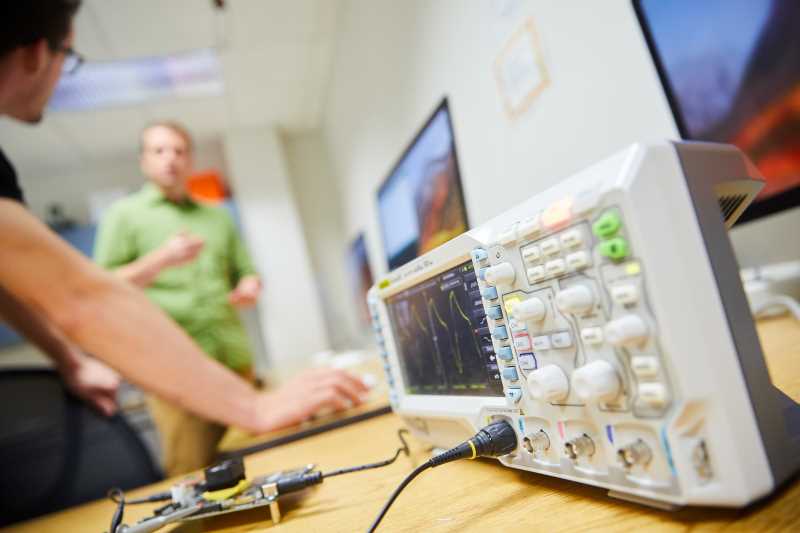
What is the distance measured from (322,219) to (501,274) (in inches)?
154

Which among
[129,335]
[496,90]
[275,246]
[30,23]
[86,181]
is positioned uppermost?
[86,181]

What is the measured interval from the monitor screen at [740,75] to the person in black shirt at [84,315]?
0.72 m

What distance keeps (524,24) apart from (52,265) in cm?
99

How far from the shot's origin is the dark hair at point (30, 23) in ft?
2.50

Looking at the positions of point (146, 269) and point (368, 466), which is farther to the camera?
point (146, 269)

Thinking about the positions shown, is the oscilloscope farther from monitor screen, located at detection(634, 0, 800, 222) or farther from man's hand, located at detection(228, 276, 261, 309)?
man's hand, located at detection(228, 276, 261, 309)

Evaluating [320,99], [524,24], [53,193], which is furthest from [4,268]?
[53,193]

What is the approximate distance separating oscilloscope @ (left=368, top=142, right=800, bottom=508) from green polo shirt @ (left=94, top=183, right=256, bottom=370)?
1711 millimetres

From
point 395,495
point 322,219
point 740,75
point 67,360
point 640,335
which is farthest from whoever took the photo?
point 322,219

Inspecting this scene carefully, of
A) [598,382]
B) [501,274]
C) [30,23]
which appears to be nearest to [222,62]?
[30,23]

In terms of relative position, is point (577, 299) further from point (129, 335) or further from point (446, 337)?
point (129, 335)

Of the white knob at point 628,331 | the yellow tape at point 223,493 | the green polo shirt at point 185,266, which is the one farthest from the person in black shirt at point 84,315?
the green polo shirt at point 185,266

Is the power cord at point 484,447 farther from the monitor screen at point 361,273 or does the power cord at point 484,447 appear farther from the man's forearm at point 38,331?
the monitor screen at point 361,273

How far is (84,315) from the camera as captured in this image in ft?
2.33
